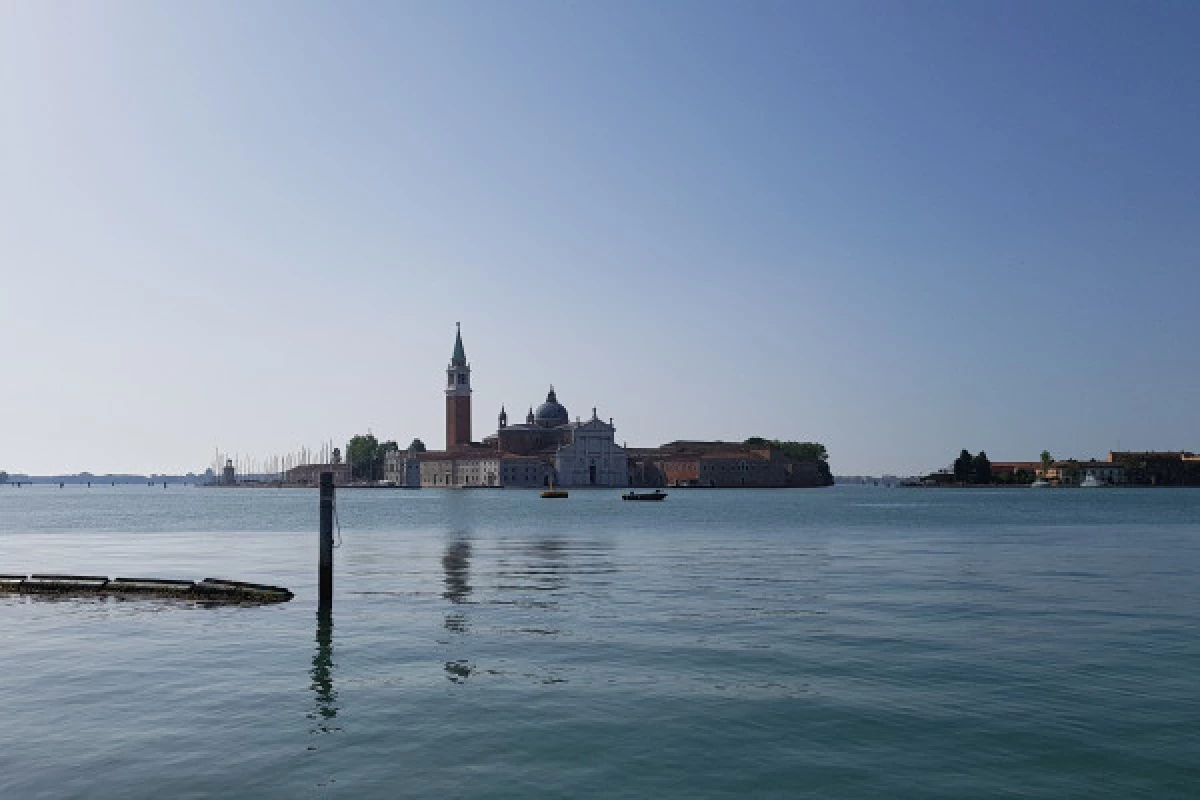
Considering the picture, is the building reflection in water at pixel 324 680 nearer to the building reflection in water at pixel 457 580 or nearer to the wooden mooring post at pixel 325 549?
the wooden mooring post at pixel 325 549

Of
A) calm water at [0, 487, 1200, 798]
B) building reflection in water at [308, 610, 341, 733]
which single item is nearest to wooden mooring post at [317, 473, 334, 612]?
calm water at [0, 487, 1200, 798]

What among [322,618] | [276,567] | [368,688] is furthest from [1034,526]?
[368,688]

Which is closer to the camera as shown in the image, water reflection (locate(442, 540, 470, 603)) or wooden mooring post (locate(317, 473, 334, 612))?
wooden mooring post (locate(317, 473, 334, 612))

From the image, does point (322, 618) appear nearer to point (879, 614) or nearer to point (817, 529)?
point (879, 614)

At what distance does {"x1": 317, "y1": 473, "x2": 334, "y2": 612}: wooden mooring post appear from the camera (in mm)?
24250

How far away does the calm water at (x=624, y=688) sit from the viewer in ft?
39.4

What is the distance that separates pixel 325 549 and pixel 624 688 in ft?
35.6

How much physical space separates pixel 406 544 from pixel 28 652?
107ft

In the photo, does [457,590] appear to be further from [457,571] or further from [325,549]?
[457,571]

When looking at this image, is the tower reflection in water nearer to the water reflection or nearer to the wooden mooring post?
the water reflection

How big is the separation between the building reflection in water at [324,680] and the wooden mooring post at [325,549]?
95 cm

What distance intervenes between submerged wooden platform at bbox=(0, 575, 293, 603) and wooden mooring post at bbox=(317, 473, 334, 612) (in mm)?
1728

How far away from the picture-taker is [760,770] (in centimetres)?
1220

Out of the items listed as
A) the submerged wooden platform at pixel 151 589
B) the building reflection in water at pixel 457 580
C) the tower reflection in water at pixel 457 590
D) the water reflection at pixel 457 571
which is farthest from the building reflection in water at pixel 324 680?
the water reflection at pixel 457 571
